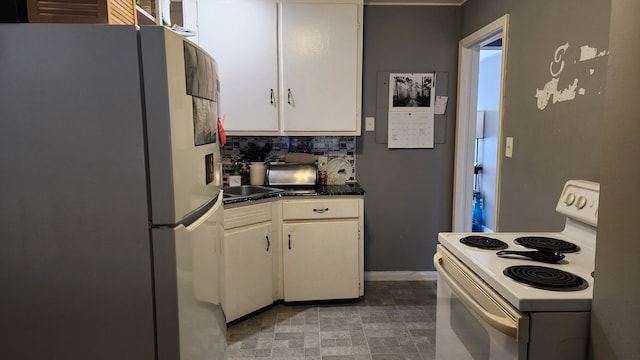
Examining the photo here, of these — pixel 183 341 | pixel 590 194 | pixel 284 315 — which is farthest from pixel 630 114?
pixel 284 315

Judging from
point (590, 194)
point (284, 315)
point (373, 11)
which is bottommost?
point (284, 315)

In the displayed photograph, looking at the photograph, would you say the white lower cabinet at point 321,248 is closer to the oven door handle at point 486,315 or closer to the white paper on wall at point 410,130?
the white paper on wall at point 410,130

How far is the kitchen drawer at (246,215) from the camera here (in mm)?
2566

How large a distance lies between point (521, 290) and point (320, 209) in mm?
1883

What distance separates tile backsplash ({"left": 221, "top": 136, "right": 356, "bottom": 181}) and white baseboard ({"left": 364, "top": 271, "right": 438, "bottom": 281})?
2.74 feet

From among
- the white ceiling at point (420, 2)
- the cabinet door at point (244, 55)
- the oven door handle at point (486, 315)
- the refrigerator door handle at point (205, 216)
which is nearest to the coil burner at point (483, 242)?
the oven door handle at point (486, 315)

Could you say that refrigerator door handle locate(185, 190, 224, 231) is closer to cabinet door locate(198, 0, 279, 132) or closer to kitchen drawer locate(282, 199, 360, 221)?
kitchen drawer locate(282, 199, 360, 221)

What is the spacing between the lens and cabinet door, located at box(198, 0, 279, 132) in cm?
287

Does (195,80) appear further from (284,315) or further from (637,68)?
(284,315)

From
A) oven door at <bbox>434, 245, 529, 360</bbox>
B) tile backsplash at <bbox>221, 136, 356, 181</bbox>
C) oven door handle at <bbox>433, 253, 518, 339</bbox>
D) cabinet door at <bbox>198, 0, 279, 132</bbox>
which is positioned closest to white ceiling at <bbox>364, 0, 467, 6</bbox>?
cabinet door at <bbox>198, 0, 279, 132</bbox>

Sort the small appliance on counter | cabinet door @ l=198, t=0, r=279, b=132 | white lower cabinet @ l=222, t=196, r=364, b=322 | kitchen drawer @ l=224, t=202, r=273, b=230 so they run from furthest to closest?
the small appliance on counter < cabinet door @ l=198, t=0, r=279, b=132 < white lower cabinet @ l=222, t=196, r=364, b=322 < kitchen drawer @ l=224, t=202, r=273, b=230

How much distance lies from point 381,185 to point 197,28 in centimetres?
183

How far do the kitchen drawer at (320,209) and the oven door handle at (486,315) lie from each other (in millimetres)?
1484

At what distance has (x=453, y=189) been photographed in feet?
11.1
